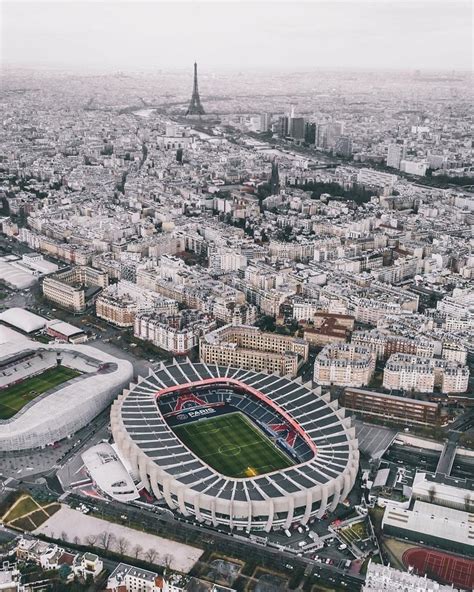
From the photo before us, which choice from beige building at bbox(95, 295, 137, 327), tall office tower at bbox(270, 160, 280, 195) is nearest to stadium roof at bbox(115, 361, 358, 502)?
beige building at bbox(95, 295, 137, 327)

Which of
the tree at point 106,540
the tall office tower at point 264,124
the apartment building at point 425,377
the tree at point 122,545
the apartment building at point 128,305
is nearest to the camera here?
the tree at point 122,545

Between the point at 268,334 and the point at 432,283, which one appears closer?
the point at 268,334

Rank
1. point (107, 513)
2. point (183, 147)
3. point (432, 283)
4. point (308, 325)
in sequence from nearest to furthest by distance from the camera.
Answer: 1. point (107, 513)
2. point (308, 325)
3. point (432, 283)
4. point (183, 147)

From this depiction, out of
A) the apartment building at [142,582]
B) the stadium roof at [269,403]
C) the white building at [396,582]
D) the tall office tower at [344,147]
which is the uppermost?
the tall office tower at [344,147]

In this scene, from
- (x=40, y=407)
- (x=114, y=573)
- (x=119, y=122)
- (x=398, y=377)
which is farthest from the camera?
(x=119, y=122)

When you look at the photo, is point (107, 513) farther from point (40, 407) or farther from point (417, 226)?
point (417, 226)

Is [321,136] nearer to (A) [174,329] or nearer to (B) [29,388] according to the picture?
(A) [174,329]

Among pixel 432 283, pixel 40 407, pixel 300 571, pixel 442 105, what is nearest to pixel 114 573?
pixel 300 571

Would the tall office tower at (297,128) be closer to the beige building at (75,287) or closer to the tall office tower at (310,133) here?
the tall office tower at (310,133)

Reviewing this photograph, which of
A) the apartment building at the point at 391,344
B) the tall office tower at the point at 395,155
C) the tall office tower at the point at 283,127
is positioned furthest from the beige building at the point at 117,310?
the tall office tower at the point at 283,127
